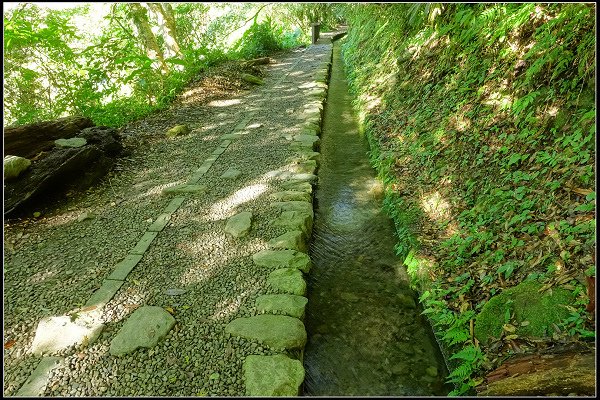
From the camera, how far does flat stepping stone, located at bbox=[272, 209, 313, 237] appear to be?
3.88 meters

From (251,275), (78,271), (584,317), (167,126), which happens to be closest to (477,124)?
(584,317)

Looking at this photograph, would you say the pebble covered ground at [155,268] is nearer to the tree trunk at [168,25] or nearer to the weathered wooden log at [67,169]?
the weathered wooden log at [67,169]

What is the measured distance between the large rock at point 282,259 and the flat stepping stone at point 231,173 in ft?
5.84

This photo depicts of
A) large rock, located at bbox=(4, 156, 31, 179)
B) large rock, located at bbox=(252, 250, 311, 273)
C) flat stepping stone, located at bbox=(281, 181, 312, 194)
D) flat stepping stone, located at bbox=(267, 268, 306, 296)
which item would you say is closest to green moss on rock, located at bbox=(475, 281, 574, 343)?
flat stepping stone, located at bbox=(267, 268, 306, 296)

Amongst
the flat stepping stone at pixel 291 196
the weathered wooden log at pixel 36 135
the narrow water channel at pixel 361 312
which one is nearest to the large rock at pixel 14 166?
the weathered wooden log at pixel 36 135

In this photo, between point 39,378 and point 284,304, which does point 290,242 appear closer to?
point 284,304

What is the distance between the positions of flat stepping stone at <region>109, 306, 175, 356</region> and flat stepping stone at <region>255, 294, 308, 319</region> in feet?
2.19

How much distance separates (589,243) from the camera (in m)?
2.30

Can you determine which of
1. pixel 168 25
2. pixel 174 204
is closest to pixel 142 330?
pixel 174 204

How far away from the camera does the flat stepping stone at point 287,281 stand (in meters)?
3.06

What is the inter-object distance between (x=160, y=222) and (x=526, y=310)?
3370 mm

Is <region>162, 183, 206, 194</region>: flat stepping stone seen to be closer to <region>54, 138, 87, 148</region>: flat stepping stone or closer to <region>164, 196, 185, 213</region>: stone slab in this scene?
<region>164, 196, 185, 213</region>: stone slab

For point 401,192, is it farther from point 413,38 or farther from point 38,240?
point 38,240

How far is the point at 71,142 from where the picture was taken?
4.91 metres
